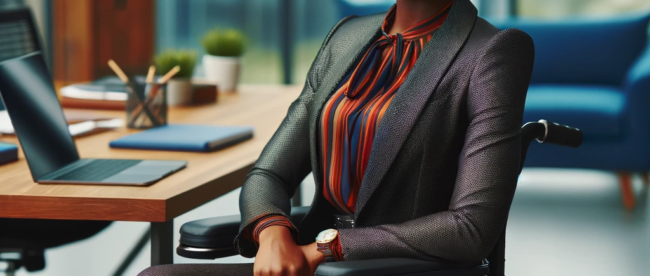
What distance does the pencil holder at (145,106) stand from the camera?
6.86 ft

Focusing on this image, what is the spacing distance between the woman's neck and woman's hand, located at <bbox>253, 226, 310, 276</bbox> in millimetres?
435

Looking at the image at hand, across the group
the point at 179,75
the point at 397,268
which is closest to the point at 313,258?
the point at 397,268

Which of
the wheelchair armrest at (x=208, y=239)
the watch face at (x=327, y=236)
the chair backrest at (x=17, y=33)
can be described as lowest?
the wheelchair armrest at (x=208, y=239)

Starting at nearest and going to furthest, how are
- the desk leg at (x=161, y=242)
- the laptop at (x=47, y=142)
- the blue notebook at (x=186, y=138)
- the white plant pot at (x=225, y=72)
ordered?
the desk leg at (x=161, y=242) → the laptop at (x=47, y=142) → the blue notebook at (x=186, y=138) → the white plant pot at (x=225, y=72)

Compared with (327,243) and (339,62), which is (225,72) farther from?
(327,243)

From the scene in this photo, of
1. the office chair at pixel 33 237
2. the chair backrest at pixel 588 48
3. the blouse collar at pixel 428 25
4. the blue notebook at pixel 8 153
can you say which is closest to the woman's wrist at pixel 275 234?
the blouse collar at pixel 428 25

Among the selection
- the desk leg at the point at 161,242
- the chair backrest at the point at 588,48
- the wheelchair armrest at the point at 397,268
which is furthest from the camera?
the chair backrest at the point at 588,48

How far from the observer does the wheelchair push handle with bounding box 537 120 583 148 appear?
134 centimetres

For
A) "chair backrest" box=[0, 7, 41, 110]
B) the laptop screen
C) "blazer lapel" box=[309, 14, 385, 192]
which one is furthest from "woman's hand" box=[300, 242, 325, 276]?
"chair backrest" box=[0, 7, 41, 110]

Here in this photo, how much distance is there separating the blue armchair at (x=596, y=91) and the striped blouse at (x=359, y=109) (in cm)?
281

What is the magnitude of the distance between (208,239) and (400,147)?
1.14ft

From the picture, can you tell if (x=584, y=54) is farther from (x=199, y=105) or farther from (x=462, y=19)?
(x=462, y=19)

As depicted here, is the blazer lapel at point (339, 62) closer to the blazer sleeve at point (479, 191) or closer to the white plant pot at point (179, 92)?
the blazer sleeve at point (479, 191)

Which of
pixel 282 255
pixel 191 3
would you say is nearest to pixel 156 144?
pixel 282 255
